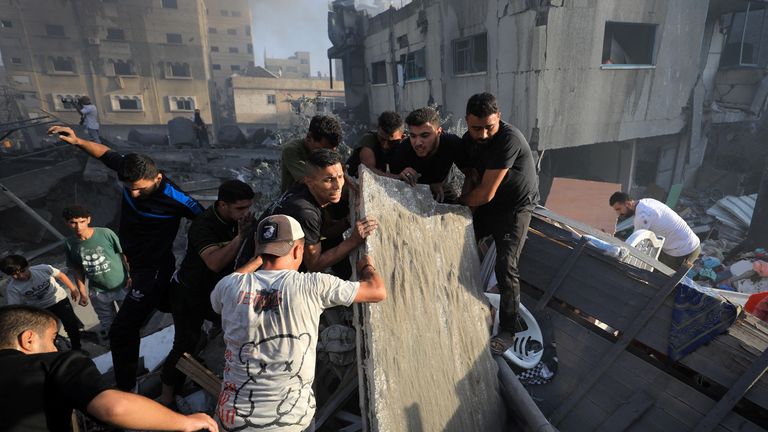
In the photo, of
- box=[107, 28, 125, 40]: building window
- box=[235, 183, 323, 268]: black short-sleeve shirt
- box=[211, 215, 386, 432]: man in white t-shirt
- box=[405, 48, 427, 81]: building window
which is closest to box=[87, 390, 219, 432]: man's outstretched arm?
box=[211, 215, 386, 432]: man in white t-shirt

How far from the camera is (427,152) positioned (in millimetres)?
2996

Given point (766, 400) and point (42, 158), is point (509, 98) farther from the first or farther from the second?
Answer: point (42, 158)

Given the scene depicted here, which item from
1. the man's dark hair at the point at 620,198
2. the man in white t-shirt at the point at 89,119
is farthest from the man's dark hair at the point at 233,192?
the man in white t-shirt at the point at 89,119

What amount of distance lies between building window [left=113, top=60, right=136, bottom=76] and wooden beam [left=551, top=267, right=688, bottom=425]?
126 feet

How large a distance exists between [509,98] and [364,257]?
27.1 feet

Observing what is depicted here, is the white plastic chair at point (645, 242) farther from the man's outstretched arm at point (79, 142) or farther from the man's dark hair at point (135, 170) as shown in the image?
the man's outstretched arm at point (79, 142)

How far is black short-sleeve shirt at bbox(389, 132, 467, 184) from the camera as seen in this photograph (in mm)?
3098

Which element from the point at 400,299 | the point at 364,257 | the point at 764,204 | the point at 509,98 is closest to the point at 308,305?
the point at 364,257

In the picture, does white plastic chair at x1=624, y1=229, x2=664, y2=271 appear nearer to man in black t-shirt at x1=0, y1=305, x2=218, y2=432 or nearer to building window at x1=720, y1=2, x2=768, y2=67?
man in black t-shirt at x1=0, y1=305, x2=218, y2=432

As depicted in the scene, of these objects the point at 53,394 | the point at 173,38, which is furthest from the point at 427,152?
the point at 173,38

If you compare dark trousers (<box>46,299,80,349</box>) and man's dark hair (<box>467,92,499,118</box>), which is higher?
man's dark hair (<box>467,92,499,118</box>)

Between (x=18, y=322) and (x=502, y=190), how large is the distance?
292cm

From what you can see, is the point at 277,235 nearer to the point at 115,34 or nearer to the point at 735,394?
the point at 735,394

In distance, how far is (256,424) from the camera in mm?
1829
